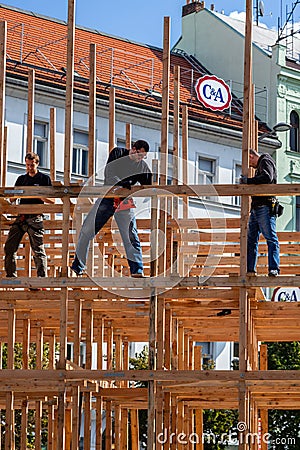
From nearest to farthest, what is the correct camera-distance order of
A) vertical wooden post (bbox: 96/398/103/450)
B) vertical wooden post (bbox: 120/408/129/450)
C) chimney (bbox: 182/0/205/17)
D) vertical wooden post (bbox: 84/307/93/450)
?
vertical wooden post (bbox: 84/307/93/450)
vertical wooden post (bbox: 96/398/103/450)
vertical wooden post (bbox: 120/408/129/450)
chimney (bbox: 182/0/205/17)

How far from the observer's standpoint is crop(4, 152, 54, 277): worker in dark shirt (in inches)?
744

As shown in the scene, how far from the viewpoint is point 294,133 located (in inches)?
1917

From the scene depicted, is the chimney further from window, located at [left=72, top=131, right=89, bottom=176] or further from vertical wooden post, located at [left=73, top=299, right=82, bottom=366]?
vertical wooden post, located at [left=73, top=299, right=82, bottom=366]

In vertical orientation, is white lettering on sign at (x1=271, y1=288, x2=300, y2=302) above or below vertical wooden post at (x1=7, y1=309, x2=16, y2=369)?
above

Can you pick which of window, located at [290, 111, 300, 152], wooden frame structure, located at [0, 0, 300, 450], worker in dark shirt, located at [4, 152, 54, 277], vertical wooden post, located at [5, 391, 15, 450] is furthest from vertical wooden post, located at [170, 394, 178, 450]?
window, located at [290, 111, 300, 152]

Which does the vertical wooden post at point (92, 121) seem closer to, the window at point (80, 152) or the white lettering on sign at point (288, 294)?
the window at point (80, 152)

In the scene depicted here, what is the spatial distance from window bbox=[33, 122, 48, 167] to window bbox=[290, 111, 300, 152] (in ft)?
39.4

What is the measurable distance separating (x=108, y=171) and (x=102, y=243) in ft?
12.2

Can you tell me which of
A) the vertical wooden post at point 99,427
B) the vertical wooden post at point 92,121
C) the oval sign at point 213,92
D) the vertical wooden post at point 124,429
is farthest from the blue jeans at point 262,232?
the oval sign at point 213,92

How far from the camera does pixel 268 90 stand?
4794 centimetres

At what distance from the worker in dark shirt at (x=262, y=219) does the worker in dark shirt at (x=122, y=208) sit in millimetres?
1512

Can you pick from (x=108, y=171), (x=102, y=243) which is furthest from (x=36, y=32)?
(x=108, y=171)

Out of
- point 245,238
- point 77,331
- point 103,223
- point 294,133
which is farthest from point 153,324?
point 294,133

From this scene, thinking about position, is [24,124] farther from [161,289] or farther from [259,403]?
[161,289]
